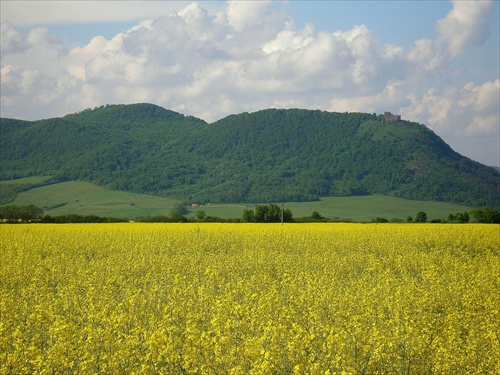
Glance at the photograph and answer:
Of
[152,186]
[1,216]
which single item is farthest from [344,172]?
[1,216]

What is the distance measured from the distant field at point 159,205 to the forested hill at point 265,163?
9181mm

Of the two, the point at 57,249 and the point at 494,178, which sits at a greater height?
the point at 494,178

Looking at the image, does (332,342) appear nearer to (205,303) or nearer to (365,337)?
(365,337)

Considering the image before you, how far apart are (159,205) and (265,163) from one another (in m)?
63.9

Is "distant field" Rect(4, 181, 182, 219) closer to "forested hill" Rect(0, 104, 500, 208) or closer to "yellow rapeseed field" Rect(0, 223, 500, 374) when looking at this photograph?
"forested hill" Rect(0, 104, 500, 208)

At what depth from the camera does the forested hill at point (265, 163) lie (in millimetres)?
137875

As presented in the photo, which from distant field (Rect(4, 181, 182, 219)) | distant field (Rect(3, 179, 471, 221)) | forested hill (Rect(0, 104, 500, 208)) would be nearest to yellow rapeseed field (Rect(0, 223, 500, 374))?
distant field (Rect(3, 179, 471, 221))

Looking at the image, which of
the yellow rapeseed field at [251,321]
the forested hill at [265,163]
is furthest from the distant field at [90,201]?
the yellow rapeseed field at [251,321]

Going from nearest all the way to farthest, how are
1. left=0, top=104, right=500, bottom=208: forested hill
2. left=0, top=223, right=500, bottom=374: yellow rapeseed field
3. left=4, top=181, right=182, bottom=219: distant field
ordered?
1. left=0, top=223, right=500, bottom=374: yellow rapeseed field
2. left=4, top=181, right=182, bottom=219: distant field
3. left=0, top=104, right=500, bottom=208: forested hill

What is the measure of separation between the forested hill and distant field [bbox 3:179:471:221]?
9.18 metres

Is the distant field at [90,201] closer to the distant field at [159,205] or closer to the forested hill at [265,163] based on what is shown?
the distant field at [159,205]

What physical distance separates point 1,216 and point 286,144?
147936mm

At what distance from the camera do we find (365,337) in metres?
8.73

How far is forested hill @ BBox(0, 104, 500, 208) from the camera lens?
5428 inches
